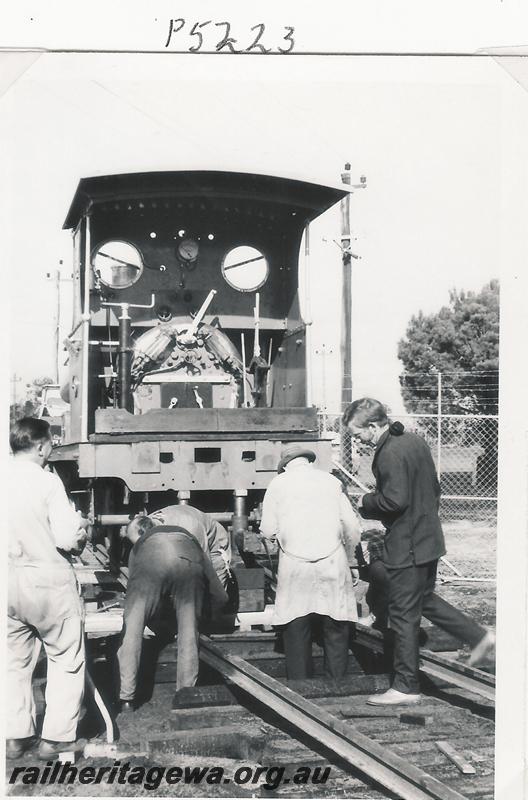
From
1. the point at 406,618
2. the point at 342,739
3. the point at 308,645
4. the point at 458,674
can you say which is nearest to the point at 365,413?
the point at 406,618

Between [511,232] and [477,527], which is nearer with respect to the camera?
[511,232]

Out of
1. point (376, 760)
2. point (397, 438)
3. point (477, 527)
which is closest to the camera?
point (376, 760)

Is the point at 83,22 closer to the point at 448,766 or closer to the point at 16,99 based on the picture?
the point at 16,99

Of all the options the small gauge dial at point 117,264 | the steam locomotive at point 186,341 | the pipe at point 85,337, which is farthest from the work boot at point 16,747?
the small gauge dial at point 117,264

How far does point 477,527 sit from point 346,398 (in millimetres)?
2765

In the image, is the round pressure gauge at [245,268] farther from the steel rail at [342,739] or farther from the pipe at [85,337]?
the steel rail at [342,739]

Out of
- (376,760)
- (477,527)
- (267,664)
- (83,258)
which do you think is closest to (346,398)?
(477,527)

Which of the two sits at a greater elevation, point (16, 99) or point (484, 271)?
point (16, 99)

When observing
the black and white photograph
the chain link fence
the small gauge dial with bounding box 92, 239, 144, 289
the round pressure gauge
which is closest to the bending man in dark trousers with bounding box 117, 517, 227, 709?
the black and white photograph

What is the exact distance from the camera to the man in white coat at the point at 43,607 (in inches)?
182

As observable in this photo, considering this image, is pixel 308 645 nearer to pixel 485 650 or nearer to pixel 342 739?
pixel 485 650

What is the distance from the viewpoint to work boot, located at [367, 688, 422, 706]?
5.17 m

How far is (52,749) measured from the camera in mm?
4590

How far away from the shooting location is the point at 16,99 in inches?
193
